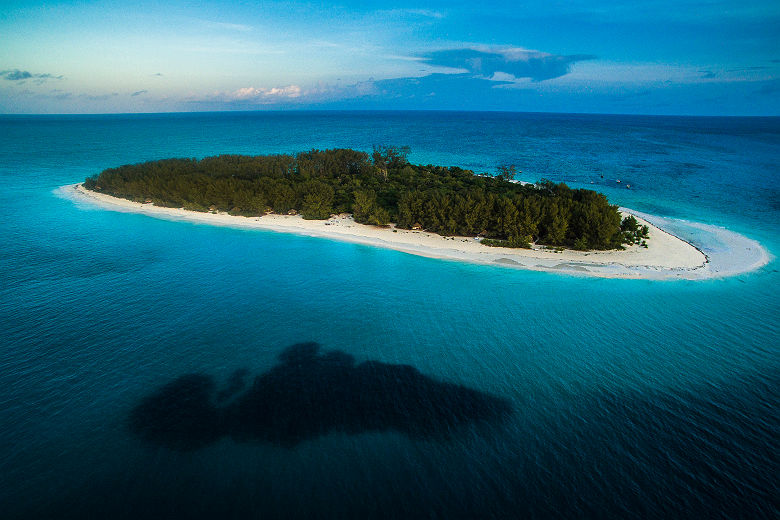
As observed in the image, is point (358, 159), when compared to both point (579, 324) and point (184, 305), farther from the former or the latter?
Result: point (579, 324)

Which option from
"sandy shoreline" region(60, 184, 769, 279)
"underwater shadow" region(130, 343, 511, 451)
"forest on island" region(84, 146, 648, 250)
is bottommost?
"underwater shadow" region(130, 343, 511, 451)

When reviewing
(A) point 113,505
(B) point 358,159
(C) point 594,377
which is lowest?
(A) point 113,505

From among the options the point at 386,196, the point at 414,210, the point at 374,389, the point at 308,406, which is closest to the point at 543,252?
the point at 414,210

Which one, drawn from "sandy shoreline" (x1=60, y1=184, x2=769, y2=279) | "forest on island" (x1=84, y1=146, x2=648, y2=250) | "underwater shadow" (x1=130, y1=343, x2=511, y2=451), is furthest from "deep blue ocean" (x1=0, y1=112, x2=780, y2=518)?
"forest on island" (x1=84, y1=146, x2=648, y2=250)

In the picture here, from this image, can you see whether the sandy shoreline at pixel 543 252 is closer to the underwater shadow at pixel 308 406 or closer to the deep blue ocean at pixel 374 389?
the deep blue ocean at pixel 374 389

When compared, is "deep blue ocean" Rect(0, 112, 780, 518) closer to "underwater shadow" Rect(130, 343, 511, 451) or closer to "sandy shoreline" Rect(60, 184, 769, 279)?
"underwater shadow" Rect(130, 343, 511, 451)

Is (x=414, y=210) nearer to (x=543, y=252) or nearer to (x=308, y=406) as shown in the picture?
(x=543, y=252)

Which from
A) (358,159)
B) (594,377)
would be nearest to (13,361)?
(594,377)
